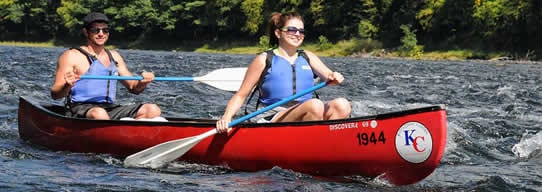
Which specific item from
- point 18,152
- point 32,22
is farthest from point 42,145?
point 32,22

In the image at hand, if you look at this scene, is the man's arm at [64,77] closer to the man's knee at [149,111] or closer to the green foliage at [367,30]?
the man's knee at [149,111]

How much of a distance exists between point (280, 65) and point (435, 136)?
163 cm

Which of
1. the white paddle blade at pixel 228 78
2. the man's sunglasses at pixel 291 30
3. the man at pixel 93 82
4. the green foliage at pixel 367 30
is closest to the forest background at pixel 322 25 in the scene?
the green foliage at pixel 367 30

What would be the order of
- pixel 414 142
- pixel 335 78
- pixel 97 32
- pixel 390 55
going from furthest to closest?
pixel 390 55 < pixel 97 32 < pixel 335 78 < pixel 414 142

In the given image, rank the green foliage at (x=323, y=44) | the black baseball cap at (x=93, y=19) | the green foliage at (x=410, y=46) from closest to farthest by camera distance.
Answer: the black baseball cap at (x=93, y=19) → the green foliage at (x=410, y=46) → the green foliage at (x=323, y=44)

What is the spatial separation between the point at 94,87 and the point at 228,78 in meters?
1.45

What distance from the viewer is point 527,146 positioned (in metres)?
8.89

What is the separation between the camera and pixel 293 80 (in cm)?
701

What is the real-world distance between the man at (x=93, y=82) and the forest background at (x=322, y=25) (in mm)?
42183

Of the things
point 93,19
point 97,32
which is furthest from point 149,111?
point 93,19

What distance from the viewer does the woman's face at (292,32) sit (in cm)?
675

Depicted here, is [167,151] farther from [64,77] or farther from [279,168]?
[64,77]

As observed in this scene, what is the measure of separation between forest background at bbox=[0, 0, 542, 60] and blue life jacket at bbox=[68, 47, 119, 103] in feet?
138

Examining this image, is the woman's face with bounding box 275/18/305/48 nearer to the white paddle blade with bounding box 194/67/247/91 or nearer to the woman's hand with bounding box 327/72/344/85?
the woman's hand with bounding box 327/72/344/85
